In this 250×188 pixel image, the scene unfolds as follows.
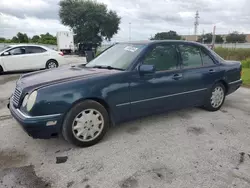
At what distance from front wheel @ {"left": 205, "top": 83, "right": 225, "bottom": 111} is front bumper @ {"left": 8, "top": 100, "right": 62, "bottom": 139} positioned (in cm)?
304

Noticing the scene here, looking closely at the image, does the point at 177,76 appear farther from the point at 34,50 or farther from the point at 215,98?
the point at 34,50

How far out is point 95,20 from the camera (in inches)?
1248

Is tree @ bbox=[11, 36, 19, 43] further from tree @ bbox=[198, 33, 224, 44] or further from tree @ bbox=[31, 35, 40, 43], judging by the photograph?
tree @ bbox=[198, 33, 224, 44]

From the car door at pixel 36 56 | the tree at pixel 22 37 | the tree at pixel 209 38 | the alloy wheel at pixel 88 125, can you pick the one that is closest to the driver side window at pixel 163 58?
the alloy wheel at pixel 88 125

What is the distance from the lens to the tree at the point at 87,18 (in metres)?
31.3

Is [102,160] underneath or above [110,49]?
underneath

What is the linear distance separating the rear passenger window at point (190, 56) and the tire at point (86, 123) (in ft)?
5.97

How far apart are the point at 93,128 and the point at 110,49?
1.80 metres

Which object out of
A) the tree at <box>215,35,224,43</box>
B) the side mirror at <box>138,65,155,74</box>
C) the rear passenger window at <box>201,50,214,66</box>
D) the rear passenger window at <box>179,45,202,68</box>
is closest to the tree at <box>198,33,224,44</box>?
the tree at <box>215,35,224,43</box>

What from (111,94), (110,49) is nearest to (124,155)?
(111,94)

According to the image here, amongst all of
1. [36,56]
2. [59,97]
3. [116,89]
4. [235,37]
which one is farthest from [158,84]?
[235,37]

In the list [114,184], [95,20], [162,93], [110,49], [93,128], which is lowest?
[114,184]

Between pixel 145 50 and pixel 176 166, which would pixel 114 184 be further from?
pixel 145 50

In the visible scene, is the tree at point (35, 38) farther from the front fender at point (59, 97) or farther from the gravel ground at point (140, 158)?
the front fender at point (59, 97)
